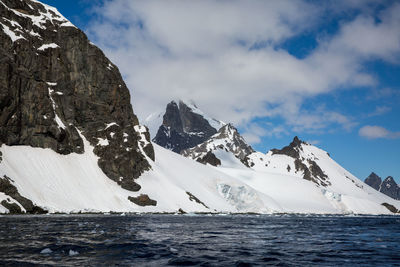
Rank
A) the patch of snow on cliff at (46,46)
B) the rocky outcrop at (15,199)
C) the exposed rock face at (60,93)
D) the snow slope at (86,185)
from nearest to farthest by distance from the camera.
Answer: the rocky outcrop at (15,199)
the snow slope at (86,185)
the exposed rock face at (60,93)
the patch of snow on cliff at (46,46)

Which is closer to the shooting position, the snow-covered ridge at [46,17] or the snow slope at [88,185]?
the snow slope at [88,185]

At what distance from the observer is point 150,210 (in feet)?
408

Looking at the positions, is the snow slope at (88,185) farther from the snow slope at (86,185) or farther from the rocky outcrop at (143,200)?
the rocky outcrop at (143,200)

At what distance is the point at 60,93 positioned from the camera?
447 feet

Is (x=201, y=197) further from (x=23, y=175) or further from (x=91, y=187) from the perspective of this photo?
(x=23, y=175)

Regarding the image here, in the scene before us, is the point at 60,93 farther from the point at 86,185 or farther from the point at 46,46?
the point at 86,185

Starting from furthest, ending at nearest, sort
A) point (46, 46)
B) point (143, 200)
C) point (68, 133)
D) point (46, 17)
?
point (46, 17) < point (46, 46) < point (68, 133) < point (143, 200)

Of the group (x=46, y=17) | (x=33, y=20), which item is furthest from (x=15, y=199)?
(x=46, y=17)

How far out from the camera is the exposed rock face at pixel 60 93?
372 feet

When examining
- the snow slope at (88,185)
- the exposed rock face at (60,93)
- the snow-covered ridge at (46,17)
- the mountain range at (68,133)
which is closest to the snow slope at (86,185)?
the snow slope at (88,185)

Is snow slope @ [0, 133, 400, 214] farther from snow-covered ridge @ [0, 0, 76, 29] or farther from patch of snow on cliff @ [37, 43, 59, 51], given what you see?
snow-covered ridge @ [0, 0, 76, 29]

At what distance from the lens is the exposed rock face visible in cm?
11344

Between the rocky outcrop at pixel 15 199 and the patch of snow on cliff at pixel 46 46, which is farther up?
the patch of snow on cliff at pixel 46 46

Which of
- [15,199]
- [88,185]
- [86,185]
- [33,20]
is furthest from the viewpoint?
[33,20]
